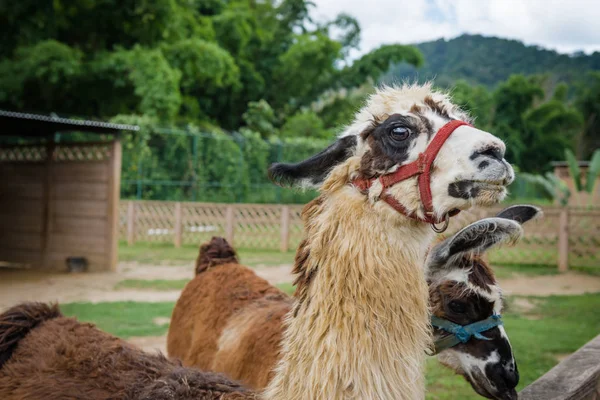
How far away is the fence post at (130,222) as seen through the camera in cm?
1673

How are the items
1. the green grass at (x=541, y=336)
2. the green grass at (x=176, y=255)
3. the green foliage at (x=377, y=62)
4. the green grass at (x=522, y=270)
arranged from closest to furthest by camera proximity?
the green grass at (x=541, y=336), the green grass at (x=522, y=270), the green grass at (x=176, y=255), the green foliage at (x=377, y=62)

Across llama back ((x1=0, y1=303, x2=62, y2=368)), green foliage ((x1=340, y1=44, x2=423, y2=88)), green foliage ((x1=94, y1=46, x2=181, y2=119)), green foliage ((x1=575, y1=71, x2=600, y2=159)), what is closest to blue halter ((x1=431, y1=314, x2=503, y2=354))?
llama back ((x1=0, y1=303, x2=62, y2=368))

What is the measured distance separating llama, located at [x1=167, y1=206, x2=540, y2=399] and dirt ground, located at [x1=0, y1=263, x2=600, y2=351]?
3.52 metres

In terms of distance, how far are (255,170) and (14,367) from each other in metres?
17.9

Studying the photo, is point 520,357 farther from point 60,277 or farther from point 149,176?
point 149,176

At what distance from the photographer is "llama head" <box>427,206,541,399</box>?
2645 millimetres

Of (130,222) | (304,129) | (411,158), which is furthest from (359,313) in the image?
(304,129)

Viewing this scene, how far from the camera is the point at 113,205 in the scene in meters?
11.9

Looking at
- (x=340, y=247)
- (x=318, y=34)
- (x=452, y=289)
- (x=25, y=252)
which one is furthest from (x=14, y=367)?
(x=318, y=34)

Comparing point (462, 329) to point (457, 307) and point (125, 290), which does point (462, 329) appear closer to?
point (457, 307)

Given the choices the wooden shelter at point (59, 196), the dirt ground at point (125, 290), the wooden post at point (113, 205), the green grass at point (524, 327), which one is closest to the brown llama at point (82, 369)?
the green grass at point (524, 327)

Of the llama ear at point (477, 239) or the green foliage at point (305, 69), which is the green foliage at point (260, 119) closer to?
the green foliage at point (305, 69)

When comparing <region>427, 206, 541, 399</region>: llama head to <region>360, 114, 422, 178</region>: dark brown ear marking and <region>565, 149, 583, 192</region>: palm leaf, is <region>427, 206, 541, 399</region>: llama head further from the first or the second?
<region>565, 149, 583, 192</region>: palm leaf

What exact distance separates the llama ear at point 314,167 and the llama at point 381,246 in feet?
0.10
